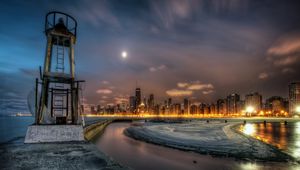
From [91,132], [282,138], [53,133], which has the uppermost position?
[53,133]

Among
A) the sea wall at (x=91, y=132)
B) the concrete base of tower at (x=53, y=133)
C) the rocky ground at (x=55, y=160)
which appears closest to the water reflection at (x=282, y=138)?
the rocky ground at (x=55, y=160)

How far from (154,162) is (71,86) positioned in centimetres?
1018

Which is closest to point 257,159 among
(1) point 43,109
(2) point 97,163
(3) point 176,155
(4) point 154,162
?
(3) point 176,155

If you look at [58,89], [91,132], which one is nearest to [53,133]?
[58,89]

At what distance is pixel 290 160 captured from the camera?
50.3ft

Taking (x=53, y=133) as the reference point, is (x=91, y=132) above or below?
below

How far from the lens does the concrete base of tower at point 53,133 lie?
1482cm

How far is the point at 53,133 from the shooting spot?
49.9 ft

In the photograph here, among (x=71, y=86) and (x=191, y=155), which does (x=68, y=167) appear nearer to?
(x=71, y=86)

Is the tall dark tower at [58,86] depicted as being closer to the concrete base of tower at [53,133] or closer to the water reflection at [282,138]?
the concrete base of tower at [53,133]

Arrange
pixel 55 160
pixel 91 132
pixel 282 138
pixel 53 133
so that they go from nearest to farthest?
1. pixel 55 160
2. pixel 53 133
3. pixel 282 138
4. pixel 91 132

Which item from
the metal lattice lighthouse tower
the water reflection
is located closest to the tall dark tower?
the metal lattice lighthouse tower

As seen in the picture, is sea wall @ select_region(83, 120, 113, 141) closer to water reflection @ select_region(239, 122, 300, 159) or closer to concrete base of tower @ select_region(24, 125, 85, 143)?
concrete base of tower @ select_region(24, 125, 85, 143)

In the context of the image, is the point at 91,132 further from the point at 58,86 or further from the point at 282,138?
the point at 282,138
